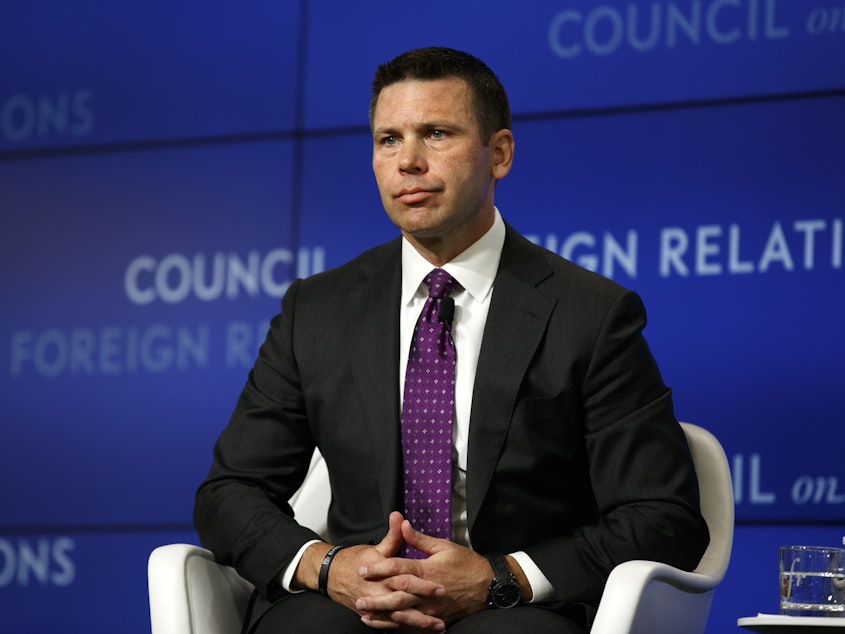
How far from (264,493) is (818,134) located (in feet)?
5.31

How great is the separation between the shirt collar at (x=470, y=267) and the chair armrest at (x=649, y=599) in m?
0.58

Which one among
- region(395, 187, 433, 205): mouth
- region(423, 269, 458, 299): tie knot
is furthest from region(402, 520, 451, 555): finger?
region(395, 187, 433, 205): mouth

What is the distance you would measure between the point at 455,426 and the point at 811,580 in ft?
2.07

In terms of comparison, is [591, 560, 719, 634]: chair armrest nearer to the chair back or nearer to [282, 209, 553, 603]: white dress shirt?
the chair back

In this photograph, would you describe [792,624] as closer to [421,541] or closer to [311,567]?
[421,541]

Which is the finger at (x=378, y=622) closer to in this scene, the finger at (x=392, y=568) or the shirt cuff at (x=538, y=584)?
the finger at (x=392, y=568)

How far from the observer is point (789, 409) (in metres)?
3.01

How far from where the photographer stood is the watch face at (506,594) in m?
2.00

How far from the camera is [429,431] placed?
218 cm

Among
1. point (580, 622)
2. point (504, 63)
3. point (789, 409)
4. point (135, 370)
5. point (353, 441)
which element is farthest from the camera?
point (135, 370)

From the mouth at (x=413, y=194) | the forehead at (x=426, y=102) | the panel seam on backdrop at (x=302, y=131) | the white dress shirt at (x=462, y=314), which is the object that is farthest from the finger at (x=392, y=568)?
the panel seam on backdrop at (x=302, y=131)

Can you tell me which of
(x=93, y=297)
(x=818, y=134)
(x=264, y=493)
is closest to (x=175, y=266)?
(x=93, y=297)

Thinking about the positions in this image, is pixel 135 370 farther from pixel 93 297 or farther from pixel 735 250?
pixel 735 250

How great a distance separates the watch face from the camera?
6.55 ft
